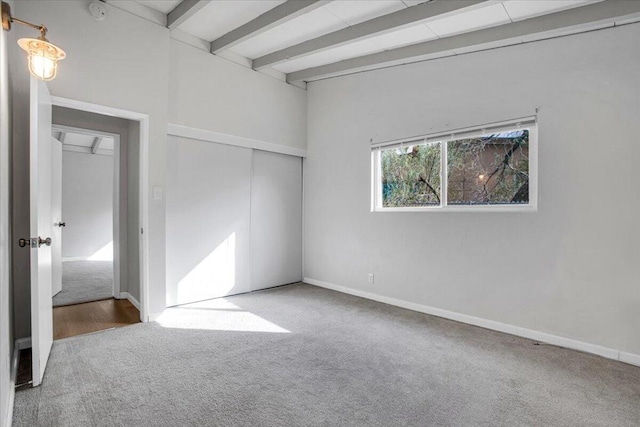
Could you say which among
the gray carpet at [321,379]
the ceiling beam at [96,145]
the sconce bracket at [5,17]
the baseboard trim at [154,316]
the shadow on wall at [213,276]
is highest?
the ceiling beam at [96,145]

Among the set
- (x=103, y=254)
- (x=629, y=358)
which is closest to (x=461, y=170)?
(x=629, y=358)

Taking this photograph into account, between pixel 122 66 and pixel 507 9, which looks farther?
pixel 122 66

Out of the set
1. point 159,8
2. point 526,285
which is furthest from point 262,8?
point 526,285

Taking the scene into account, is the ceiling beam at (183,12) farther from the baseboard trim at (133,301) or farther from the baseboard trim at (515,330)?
the baseboard trim at (515,330)

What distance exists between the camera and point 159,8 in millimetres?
3363

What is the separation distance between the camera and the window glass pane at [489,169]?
10.6 ft

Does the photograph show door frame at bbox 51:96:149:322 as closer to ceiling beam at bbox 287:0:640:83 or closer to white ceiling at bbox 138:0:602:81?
white ceiling at bbox 138:0:602:81

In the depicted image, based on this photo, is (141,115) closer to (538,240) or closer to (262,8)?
(262,8)

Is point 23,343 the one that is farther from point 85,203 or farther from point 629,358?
point 85,203

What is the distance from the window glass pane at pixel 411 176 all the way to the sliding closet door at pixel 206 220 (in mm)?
1840

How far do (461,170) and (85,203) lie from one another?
26.8 feet

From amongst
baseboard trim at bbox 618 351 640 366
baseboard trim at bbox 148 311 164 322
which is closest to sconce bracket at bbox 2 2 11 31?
baseboard trim at bbox 148 311 164 322

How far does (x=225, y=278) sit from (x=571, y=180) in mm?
3826

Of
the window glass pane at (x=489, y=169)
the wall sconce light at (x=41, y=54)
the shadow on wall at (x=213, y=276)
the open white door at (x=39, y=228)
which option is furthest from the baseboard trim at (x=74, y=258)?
the window glass pane at (x=489, y=169)
